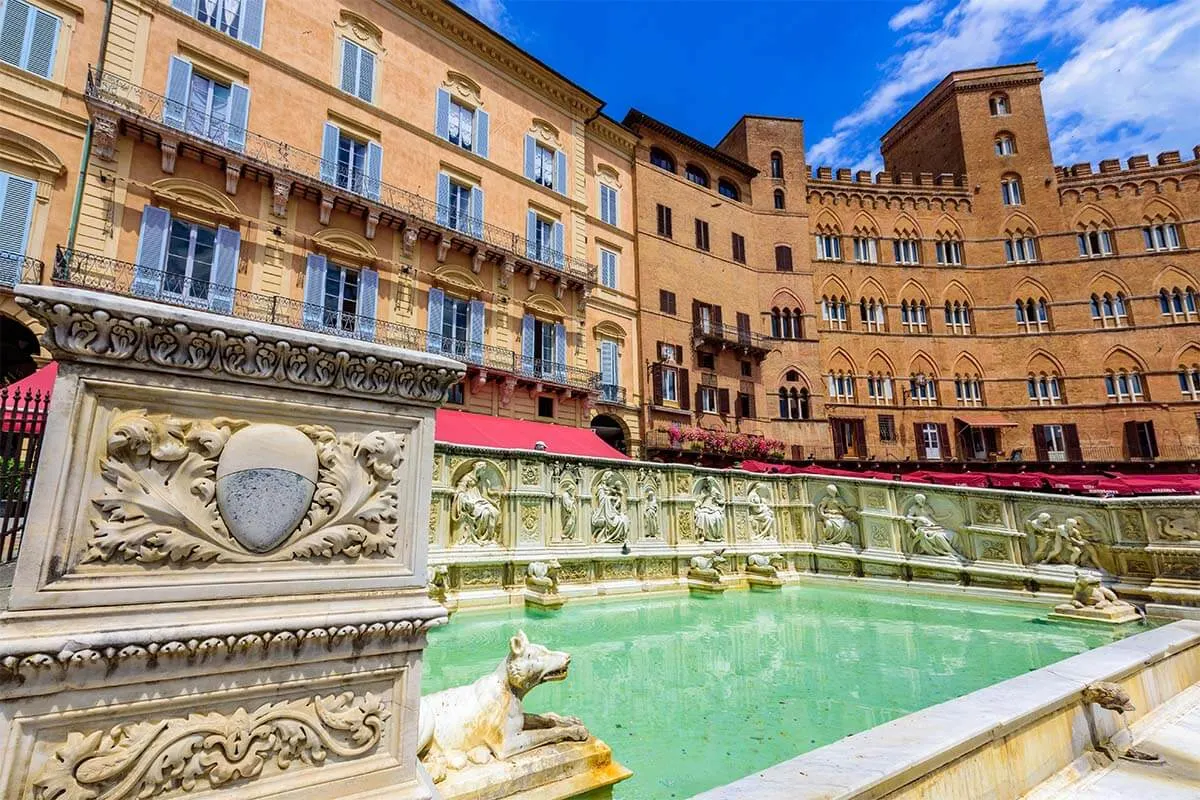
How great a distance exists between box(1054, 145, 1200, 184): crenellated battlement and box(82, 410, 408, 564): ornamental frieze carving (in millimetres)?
42793

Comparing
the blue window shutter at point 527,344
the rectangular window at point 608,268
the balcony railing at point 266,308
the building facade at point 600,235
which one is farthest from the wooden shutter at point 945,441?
the blue window shutter at point 527,344

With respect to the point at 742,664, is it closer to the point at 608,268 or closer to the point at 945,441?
the point at 608,268

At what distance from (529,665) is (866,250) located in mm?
34750

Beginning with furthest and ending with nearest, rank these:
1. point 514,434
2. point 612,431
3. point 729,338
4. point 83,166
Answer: point 729,338 → point 612,431 → point 514,434 → point 83,166

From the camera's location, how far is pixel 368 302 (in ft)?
55.2

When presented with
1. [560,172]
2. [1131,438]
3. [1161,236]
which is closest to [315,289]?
[560,172]

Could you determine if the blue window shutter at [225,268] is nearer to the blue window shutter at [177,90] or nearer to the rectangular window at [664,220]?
the blue window shutter at [177,90]

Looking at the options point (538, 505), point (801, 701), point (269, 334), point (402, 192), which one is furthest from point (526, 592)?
point (402, 192)

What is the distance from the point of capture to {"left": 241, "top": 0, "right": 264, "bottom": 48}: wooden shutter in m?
15.8

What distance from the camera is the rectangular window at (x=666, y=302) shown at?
2570 centimetres

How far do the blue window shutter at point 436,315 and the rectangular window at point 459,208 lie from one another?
8.48 ft

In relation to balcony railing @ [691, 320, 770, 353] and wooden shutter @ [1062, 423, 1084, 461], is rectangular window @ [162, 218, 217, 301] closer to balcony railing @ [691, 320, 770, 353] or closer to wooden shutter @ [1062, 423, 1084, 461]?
balcony railing @ [691, 320, 770, 353]

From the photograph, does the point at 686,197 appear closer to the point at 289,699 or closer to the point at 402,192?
the point at 402,192

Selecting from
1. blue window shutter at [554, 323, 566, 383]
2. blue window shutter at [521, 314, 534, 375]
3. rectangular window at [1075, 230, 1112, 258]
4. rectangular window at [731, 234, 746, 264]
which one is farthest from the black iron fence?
rectangular window at [1075, 230, 1112, 258]
